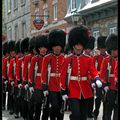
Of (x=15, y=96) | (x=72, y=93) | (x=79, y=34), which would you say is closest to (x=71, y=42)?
(x=79, y=34)

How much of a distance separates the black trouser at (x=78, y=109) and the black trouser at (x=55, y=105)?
1.54 ft

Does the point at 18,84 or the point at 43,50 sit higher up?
the point at 43,50

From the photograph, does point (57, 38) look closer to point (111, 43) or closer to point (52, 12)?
point (111, 43)

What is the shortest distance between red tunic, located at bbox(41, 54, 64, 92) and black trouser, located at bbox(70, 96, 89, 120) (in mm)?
657

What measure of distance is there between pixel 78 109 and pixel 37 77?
4.67 feet

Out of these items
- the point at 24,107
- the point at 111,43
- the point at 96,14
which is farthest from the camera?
the point at 96,14

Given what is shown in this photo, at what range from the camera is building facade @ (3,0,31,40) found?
1201 inches

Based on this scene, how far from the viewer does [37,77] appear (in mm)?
7602

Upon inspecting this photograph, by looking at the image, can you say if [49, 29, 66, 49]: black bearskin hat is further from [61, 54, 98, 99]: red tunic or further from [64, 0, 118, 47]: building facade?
[64, 0, 118, 47]: building facade

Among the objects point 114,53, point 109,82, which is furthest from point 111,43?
point 109,82

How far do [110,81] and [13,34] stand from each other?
27956mm

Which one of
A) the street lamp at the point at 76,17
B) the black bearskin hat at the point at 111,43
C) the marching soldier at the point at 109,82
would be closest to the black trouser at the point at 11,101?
Answer: the black bearskin hat at the point at 111,43

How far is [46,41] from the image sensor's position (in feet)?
25.6

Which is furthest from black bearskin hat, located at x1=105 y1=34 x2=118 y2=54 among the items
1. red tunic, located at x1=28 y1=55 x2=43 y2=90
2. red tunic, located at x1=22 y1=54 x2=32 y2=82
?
red tunic, located at x1=22 y1=54 x2=32 y2=82
